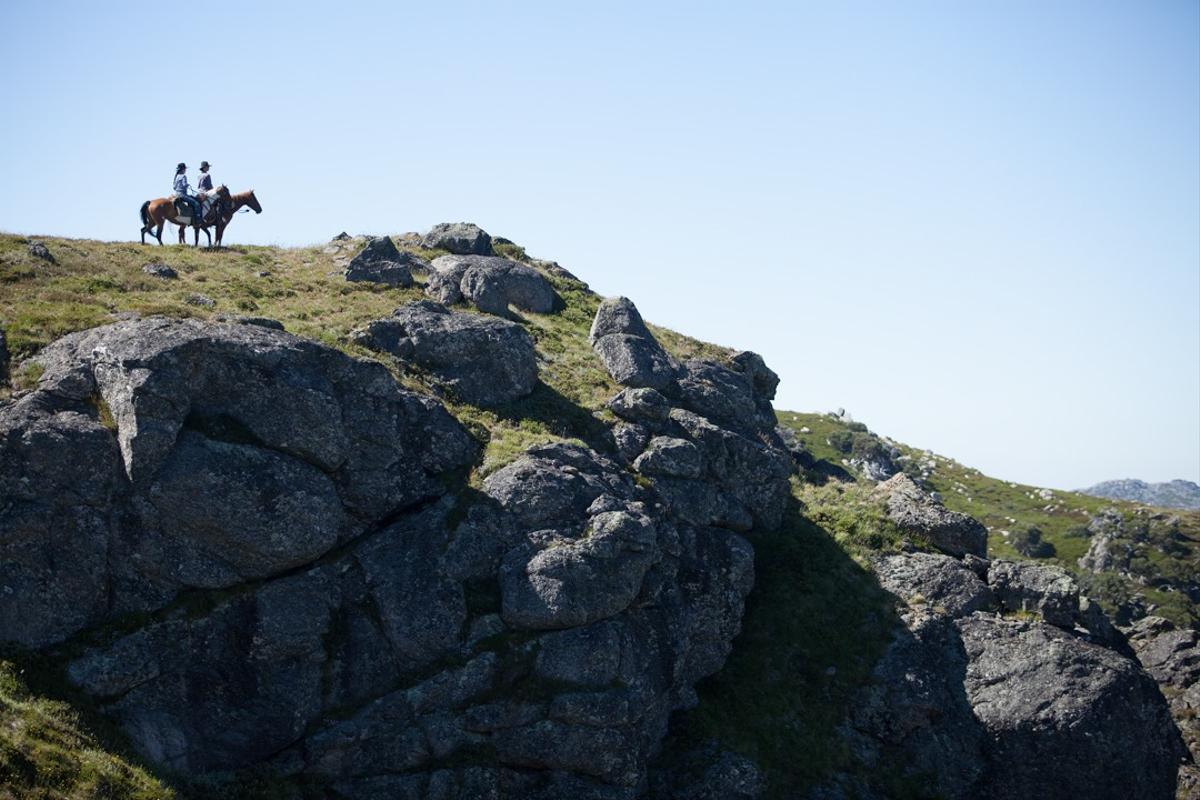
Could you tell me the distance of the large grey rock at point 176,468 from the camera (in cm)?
2456

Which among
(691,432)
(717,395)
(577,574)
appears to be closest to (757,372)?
(717,395)

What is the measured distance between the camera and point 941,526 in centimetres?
3916

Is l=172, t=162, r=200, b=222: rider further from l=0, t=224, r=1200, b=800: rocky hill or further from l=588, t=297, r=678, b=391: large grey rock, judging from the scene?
l=588, t=297, r=678, b=391: large grey rock

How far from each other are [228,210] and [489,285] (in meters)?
14.9

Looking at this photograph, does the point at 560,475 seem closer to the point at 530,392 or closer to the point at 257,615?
the point at 530,392

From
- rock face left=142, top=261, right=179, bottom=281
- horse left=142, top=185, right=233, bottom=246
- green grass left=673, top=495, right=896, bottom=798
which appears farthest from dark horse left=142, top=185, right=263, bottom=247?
green grass left=673, top=495, right=896, bottom=798

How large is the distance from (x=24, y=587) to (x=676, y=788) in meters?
19.8

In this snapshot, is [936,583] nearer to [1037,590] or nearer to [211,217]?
[1037,590]

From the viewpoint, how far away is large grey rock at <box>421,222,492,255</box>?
2072 inches

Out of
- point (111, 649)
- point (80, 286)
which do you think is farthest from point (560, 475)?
point (80, 286)

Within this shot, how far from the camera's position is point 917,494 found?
4138cm

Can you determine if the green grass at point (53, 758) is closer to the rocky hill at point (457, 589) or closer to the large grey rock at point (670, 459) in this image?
the rocky hill at point (457, 589)

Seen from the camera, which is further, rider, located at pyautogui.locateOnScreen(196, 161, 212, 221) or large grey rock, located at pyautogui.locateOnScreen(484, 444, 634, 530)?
rider, located at pyautogui.locateOnScreen(196, 161, 212, 221)

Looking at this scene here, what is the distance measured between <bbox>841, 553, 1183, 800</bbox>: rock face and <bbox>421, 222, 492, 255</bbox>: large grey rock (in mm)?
30760
